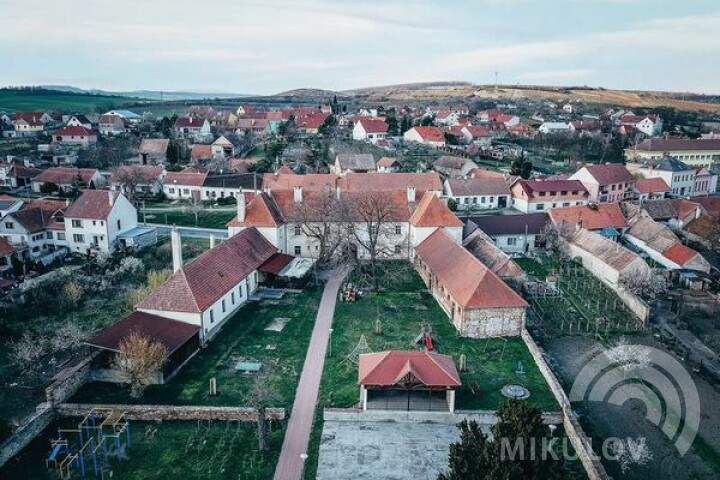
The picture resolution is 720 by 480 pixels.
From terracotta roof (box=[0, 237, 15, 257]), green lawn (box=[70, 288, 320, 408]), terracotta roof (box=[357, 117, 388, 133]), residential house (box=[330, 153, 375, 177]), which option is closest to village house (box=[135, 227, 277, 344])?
green lawn (box=[70, 288, 320, 408])

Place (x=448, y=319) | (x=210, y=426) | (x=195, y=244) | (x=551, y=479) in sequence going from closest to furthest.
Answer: (x=551, y=479) < (x=210, y=426) < (x=448, y=319) < (x=195, y=244)

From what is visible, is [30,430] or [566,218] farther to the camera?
[566,218]

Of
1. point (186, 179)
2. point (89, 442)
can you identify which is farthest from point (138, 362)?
point (186, 179)

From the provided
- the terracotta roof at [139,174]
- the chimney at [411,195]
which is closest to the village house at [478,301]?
the chimney at [411,195]

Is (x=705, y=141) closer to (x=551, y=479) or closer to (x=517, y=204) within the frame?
(x=517, y=204)

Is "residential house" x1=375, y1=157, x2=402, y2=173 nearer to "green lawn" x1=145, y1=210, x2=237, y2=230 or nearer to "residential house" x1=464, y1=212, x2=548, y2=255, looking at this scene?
"green lawn" x1=145, y1=210, x2=237, y2=230

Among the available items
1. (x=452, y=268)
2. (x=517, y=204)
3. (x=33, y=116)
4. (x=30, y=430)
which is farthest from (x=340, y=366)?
(x=33, y=116)
